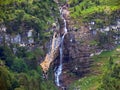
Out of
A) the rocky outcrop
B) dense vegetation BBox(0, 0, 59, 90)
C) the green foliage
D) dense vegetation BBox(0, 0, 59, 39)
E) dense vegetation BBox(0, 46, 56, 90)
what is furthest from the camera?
the rocky outcrop

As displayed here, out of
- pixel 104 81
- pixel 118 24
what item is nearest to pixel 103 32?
pixel 118 24

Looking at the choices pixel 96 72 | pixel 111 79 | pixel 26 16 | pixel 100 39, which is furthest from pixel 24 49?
pixel 100 39

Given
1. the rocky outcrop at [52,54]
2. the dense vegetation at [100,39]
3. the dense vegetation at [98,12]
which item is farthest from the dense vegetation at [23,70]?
the dense vegetation at [98,12]

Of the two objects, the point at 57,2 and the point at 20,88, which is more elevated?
the point at 57,2

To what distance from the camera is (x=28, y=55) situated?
154 feet

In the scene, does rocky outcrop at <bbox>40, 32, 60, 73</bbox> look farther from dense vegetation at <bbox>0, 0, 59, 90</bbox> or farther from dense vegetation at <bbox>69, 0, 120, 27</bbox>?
dense vegetation at <bbox>69, 0, 120, 27</bbox>

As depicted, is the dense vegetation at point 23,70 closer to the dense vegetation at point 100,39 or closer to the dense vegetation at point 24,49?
the dense vegetation at point 24,49

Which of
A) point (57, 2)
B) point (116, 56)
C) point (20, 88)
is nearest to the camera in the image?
point (20, 88)

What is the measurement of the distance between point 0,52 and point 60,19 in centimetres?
1095

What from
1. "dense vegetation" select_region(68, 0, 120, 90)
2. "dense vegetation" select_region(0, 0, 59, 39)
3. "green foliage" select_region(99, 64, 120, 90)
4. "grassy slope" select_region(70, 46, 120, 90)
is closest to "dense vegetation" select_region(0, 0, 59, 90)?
"dense vegetation" select_region(0, 0, 59, 39)

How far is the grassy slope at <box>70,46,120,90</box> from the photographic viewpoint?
1885 inches

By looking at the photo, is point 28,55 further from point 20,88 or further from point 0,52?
point 20,88

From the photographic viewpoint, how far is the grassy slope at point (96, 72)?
157 feet

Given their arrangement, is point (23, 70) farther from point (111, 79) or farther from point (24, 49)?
point (111, 79)
